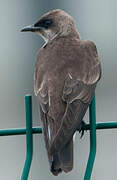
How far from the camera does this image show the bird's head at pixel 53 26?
3.71 meters

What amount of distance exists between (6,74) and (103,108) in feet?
5.58

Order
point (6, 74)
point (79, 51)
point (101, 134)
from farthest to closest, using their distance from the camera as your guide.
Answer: point (6, 74), point (101, 134), point (79, 51)

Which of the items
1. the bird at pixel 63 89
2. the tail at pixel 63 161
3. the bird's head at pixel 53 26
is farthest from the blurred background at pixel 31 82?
the tail at pixel 63 161

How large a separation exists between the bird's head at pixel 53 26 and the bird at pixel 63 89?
9cm

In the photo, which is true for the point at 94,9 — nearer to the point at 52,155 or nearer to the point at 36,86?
the point at 36,86

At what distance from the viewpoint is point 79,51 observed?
10.9ft

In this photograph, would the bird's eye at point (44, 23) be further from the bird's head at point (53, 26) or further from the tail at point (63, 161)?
the tail at point (63, 161)

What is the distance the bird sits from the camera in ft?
9.07

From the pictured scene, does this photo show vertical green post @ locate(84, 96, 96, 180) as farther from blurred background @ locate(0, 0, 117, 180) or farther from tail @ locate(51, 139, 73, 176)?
blurred background @ locate(0, 0, 117, 180)

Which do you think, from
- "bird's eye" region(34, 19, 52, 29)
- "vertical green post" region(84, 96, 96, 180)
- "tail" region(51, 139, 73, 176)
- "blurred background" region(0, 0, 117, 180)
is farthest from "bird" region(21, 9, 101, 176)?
"blurred background" region(0, 0, 117, 180)

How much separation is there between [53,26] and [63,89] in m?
0.86

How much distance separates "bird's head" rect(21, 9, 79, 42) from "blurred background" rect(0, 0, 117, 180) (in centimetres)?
166

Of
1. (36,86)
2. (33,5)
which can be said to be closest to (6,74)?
(33,5)

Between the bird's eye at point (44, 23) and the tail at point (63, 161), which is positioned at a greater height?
the bird's eye at point (44, 23)
